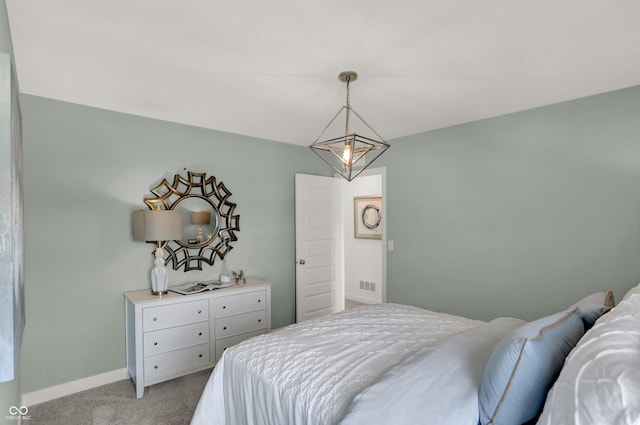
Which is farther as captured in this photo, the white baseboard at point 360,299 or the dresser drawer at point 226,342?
the white baseboard at point 360,299

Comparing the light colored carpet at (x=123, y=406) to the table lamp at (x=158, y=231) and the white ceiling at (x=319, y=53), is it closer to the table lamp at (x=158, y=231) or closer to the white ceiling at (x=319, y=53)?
the table lamp at (x=158, y=231)

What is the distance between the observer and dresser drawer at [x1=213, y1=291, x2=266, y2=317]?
→ 10.8 feet

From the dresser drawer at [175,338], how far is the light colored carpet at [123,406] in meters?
0.34

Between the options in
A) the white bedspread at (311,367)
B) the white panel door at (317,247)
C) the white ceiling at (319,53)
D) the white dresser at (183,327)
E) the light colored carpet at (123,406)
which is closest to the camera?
the white bedspread at (311,367)

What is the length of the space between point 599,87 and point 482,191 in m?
1.21

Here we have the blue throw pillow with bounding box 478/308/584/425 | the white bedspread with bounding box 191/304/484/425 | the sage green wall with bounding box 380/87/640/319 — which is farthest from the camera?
the sage green wall with bounding box 380/87/640/319

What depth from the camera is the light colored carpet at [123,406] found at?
8.12 ft

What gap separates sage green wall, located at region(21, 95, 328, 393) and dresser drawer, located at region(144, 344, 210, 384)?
0.46m

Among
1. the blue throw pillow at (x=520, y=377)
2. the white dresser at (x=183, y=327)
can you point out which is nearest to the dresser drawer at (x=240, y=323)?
the white dresser at (x=183, y=327)

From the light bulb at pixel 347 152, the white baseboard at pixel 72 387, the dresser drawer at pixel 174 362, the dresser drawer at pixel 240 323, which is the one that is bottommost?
the white baseboard at pixel 72 387

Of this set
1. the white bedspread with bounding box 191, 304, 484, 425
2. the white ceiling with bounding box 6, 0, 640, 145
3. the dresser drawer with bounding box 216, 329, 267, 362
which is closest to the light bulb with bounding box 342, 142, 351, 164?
the white ceiling with bounding box 6, 0, 640, 145

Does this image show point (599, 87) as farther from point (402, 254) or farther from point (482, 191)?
point (402, 254)

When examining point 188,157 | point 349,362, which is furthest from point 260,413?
point 188,157

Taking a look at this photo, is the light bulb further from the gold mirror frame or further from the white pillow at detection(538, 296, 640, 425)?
the gold mirror frame
